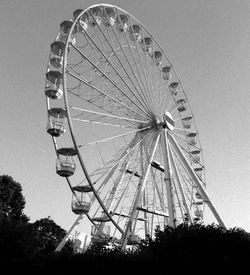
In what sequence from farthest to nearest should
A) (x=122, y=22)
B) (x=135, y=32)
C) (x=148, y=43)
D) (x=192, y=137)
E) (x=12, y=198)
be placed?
(x=12, y=198), (x=192, y=137), (x=148, y=43), (x=135, y=32), (x=122, y=22)

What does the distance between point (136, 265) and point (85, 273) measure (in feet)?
6.23

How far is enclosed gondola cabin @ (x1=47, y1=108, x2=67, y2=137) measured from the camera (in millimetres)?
18906

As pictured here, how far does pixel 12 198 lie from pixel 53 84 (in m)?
20.1

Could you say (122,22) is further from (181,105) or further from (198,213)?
(198,213)

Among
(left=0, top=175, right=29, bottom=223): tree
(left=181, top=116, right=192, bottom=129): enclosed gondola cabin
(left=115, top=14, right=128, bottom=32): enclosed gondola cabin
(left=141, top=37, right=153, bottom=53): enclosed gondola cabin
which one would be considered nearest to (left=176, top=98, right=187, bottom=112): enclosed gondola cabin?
(left=181, top=116, right=192, bottom=129): enclosed gondola cabin

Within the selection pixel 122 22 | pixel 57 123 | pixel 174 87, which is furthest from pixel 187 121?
pixel 57 123

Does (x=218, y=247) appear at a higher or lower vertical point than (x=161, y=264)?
higher

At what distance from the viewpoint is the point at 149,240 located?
16.3m

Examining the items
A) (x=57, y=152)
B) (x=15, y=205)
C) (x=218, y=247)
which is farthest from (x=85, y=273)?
(x=15, y=205)

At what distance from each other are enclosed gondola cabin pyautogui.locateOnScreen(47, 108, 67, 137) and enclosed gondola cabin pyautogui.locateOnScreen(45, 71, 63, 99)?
1.14 metres

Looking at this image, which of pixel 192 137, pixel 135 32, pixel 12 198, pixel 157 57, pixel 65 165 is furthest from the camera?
pixel 12 198

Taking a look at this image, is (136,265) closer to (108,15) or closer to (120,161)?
(120,161)

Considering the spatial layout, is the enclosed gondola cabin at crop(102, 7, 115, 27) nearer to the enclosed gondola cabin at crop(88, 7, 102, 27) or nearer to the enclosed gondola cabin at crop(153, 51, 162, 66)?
the enclosed gondola cabin at crop(88, 7, 102, 27)

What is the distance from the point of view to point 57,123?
1898cm
